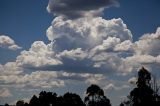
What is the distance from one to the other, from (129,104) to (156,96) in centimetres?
1768

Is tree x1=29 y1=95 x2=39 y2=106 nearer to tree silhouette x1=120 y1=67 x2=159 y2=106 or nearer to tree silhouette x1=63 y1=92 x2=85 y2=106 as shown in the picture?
tree silhouette x1=63 y1=92 x2=85 y2=106

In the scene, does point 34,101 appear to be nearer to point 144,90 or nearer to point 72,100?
point 72,100

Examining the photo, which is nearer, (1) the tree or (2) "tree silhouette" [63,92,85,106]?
(1) the tree

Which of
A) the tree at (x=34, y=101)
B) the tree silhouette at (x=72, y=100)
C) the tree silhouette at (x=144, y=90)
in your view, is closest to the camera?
the tree silhouette at (x=144, y=90)

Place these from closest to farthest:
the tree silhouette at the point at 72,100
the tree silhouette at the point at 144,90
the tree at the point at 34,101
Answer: the tree silhouette at the point at 144,90 < the tree at the point at 34,101 < the tree silhouette at the point at 72,100

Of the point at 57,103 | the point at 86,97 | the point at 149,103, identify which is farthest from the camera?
the point at 86,97

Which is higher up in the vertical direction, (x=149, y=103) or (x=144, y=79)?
(x=144, y=79)

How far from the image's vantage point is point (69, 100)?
141 m

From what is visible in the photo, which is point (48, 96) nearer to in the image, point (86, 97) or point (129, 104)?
point (86, 97)

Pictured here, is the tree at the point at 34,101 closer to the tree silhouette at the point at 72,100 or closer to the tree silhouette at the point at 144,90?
the tree silhouette at the point at 72,100

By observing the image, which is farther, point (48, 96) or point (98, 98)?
point (98, 98)

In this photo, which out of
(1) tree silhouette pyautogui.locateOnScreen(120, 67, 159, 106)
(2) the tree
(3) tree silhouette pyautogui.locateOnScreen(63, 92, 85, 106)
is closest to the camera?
(1) tree silhouette pyautogui.locateOnScreen(120, 67, 159, 106)

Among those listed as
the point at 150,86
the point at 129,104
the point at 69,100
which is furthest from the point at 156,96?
the point at 69,100

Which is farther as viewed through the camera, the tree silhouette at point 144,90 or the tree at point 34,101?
the tree at point 34,101
